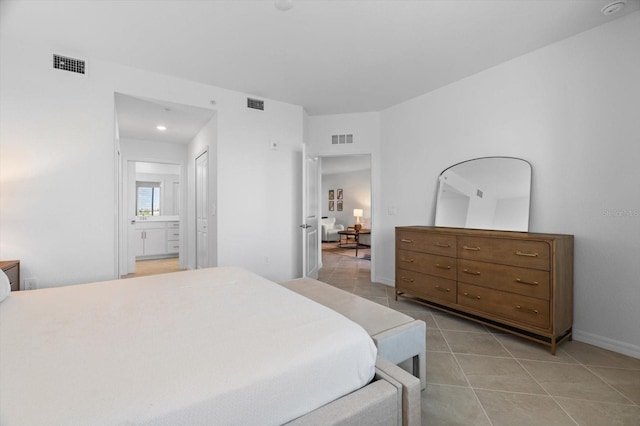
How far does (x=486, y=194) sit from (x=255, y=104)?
10.1 ft

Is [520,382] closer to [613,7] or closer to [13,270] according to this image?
[613,7]

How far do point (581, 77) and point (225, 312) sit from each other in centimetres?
337

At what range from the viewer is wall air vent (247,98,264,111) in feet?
12.9

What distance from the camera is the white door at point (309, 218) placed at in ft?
12.9

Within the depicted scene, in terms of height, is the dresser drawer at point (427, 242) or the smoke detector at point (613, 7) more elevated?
the smoke detector at point (613, 7)

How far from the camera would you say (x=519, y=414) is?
160 centimetres

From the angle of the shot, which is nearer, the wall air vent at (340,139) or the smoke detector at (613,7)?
the smoke detector at (613,7)

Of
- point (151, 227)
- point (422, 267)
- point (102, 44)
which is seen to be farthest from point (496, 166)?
point (151, 227)

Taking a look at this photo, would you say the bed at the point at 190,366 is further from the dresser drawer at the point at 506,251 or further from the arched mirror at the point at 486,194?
the arched mirror at the point at 486,194

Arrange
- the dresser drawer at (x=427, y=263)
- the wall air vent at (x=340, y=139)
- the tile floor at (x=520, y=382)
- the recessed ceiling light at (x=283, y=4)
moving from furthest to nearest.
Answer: the wall air vent at (x=340, y=139)
the dresser drawer at (x=427, y=263)
the recessed ceiling light at (x=283, y=4)
the tile floor at (x=520, y=382)

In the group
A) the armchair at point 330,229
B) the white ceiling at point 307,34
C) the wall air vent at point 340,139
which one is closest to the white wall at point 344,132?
the wall air vent at point 340,139

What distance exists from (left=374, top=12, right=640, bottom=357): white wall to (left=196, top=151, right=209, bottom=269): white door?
146 inches

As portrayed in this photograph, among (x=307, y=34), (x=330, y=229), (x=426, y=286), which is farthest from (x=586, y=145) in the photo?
(x=330, y=229)

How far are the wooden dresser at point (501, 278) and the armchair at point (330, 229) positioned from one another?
6441 millimetres
